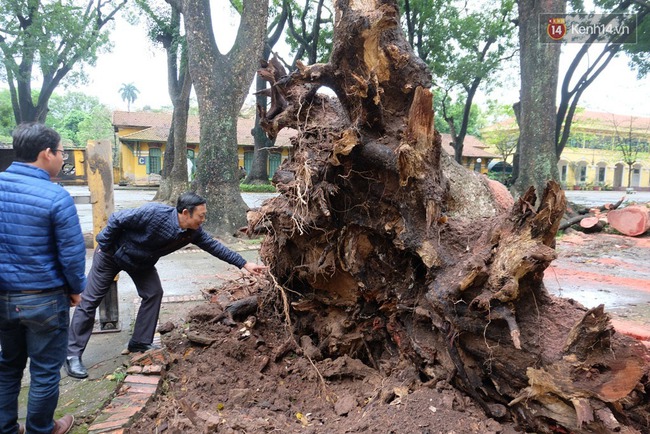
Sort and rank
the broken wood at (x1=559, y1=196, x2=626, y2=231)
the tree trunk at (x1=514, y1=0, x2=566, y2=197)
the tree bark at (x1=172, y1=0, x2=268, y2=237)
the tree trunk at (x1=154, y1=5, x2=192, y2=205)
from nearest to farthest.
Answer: the tree bark at (x1=172, y1=0, x2=268, y2=237) → the tree trunk at (x1=514, y1=0, x2=566, y2=197) → the broken wood at (x1=559, y1=196, x2=626, y2=231) → the tree trunk at (x1=154, y1=5, x2=192, y2=205)

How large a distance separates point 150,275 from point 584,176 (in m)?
47.4

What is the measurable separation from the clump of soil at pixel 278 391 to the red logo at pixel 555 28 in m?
9.62

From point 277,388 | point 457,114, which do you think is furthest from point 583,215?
Result: point 457,114

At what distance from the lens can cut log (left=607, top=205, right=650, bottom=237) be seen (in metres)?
9.65

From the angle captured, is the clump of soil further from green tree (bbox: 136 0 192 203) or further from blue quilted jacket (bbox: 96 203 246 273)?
green tree (bbox: 136 0 192 203)

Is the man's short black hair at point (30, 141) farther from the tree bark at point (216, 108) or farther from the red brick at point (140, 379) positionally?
the tree bark at point (216, 108)

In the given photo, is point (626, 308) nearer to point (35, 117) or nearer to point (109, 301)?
Result: point (109, 301)

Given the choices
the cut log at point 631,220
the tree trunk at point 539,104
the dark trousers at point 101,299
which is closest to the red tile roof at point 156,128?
the tree trunk at point 539,104

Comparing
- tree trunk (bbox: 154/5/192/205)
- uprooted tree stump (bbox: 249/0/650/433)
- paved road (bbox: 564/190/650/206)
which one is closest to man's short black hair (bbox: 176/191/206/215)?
uprooted tree stump (bbox: 249/0/650/433)

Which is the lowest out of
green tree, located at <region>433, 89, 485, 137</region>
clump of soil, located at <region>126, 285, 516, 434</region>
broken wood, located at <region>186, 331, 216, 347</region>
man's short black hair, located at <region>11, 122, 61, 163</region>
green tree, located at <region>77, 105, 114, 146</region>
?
clump of soil, located at <region>126, 285, 516, 434</region>

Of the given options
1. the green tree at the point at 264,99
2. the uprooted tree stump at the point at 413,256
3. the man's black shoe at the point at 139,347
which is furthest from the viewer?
the green tree at the point at 264,99

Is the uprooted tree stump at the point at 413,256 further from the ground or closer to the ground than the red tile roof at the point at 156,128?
closer to the ground

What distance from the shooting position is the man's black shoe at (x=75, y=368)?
3221 millimetres

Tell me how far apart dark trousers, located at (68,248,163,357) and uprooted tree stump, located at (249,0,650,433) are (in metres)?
0.98
